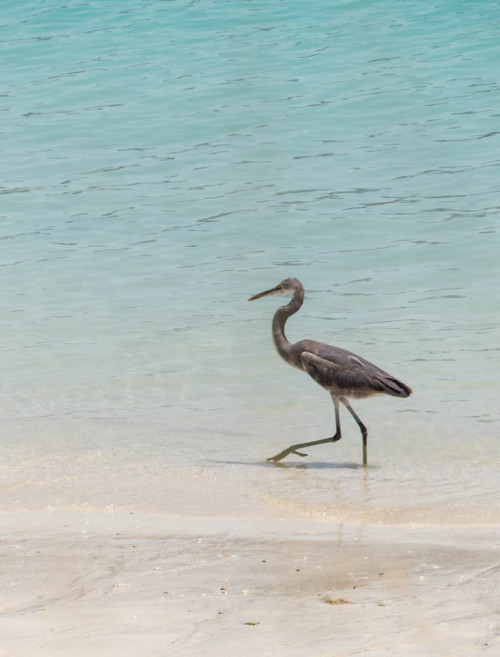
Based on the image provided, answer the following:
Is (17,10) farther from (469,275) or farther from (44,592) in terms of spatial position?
(44,592)

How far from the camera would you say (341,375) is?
23.9 feet

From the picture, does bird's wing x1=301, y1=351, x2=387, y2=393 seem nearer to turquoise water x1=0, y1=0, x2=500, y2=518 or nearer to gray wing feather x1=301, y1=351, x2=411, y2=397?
gray wing feather x1=301, y1=351, x2=411, y2=397

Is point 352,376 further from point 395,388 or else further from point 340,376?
point 395,388

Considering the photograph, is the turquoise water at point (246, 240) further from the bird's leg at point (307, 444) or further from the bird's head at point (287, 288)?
the bird's head at point (287, 288)

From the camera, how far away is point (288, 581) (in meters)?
5.04

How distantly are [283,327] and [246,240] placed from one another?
16.3 ft

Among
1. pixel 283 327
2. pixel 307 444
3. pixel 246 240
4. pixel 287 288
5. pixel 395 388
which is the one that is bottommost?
pixel 246 240

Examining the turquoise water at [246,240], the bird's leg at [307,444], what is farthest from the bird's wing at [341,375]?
the turquoise water at [246,240]

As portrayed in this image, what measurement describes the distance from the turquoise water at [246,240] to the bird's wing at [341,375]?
477mm

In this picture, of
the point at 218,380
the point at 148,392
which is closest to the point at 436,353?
the point at 218,380

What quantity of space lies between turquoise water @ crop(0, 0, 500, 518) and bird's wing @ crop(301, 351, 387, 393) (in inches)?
18.8

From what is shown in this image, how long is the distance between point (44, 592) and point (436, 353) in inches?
189

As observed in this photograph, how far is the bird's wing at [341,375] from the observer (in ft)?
23.5

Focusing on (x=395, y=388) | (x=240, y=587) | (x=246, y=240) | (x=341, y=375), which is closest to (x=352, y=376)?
(x=341, y=375)
